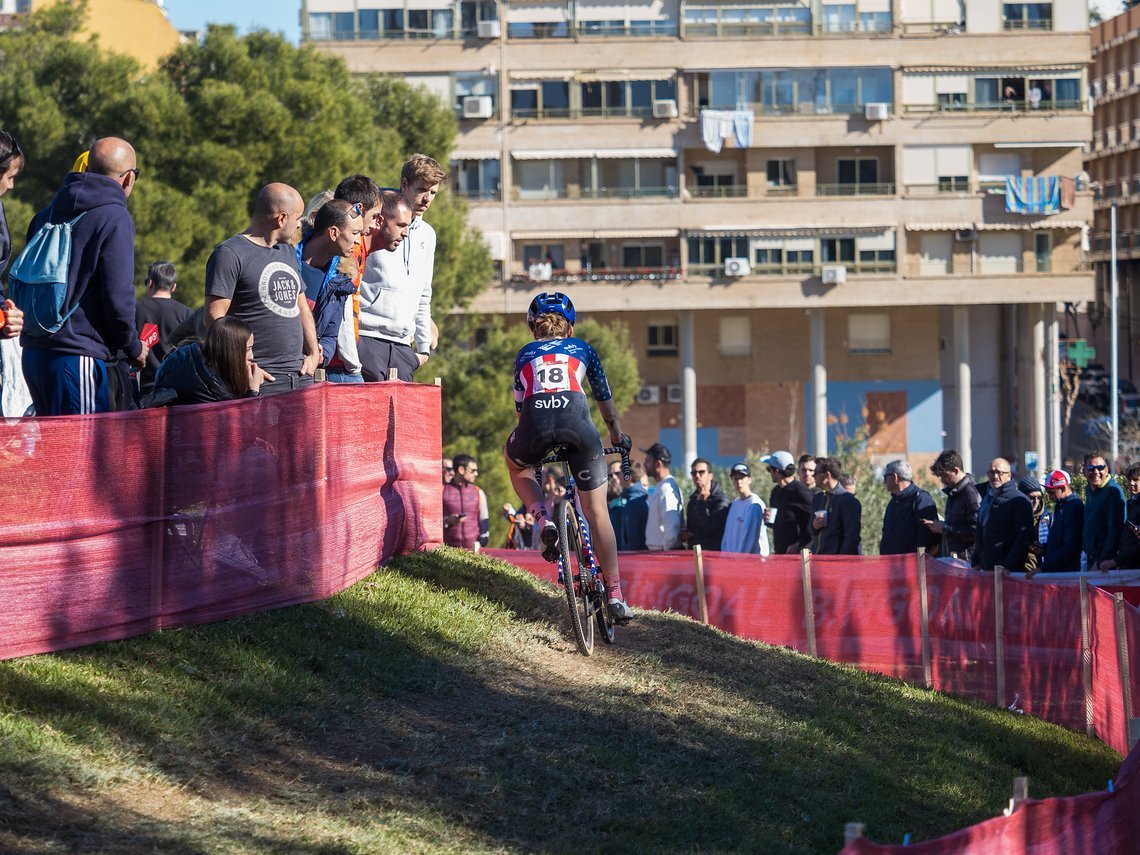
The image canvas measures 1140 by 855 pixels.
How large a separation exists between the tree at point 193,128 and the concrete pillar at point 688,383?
84.9 feet

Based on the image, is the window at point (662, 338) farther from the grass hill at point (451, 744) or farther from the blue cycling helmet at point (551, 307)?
the blue cycling helmet at point (551, 307)

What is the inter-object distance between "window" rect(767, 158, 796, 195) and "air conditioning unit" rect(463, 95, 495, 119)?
32.9 ft

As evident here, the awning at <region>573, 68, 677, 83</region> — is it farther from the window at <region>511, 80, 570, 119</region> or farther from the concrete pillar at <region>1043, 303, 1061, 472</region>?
the concrete pillar at <region>1043, 303, 1061, 472</region>

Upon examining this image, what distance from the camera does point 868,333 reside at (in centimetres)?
6197

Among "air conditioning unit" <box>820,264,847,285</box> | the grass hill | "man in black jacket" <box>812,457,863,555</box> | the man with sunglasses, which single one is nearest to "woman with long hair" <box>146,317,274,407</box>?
the grass hill

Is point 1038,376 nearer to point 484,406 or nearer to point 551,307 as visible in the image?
point 484,406

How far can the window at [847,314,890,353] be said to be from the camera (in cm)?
6172

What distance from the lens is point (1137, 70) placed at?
7981 centimetres

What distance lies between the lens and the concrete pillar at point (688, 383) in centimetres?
5991

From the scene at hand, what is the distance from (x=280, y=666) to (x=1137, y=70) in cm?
7883

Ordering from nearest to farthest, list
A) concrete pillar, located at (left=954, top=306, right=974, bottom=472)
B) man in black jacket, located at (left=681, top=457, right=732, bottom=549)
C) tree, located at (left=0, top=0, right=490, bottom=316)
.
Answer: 1. man in black jacket, located at (left=681, top=457, right=732, bottom=549)
2. tree, located at (left=0, top=0, right=490, bottom=316)
3. concrete pillar, located at (left=954, top=306, right=974, bottom=472)

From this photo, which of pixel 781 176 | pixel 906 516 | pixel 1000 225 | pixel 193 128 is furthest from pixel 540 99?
pixel 906 516

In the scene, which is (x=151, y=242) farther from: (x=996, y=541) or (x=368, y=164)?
(x=996, y=541)

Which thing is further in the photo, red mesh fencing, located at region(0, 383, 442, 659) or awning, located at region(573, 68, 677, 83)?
awning, located at region(573, 68, 677, 83)
